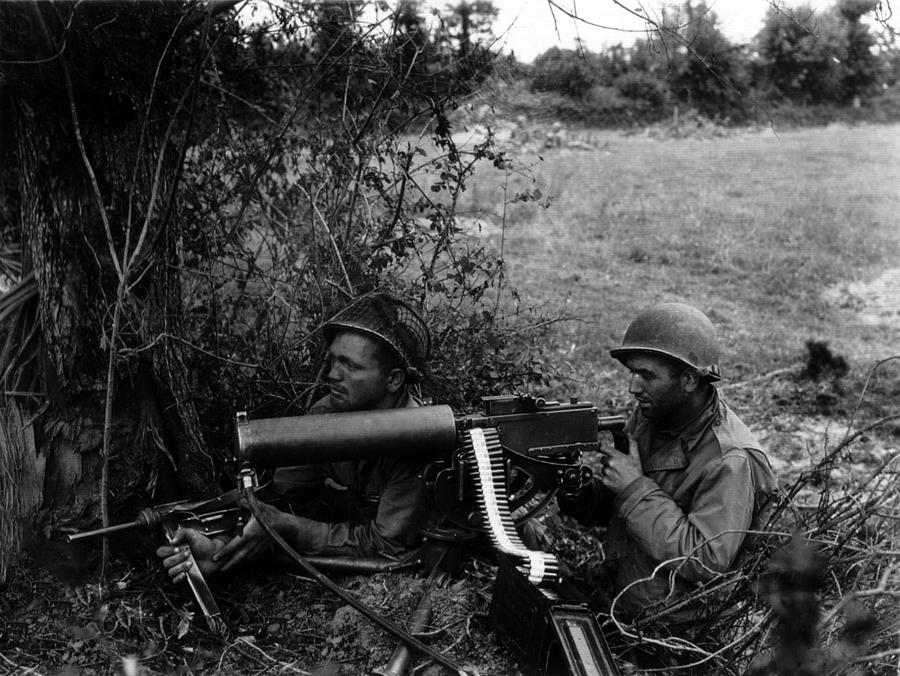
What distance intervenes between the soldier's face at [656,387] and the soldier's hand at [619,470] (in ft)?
0.91

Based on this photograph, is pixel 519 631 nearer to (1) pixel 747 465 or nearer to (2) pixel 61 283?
(1) pixel 747 465

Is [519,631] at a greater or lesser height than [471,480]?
lesser

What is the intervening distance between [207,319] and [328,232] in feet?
3.16

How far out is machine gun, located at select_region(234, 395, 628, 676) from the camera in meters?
4.05

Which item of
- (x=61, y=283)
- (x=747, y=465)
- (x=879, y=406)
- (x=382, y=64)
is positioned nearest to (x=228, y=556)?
(x=61, y=283)

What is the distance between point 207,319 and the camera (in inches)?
220

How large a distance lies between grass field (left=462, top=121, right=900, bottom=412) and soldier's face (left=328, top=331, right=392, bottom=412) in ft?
8.14

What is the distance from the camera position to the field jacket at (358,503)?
4.85m

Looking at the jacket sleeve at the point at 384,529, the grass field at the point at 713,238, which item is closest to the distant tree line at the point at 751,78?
the grass field at the point at 713,238

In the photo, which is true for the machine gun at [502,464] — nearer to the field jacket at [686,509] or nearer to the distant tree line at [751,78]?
the field jacket at [686,509]

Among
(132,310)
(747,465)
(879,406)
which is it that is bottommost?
(879,406)

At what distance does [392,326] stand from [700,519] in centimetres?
185

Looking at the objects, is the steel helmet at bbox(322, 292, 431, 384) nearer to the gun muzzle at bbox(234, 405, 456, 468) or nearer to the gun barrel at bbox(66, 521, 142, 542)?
the gun muzzle at bbox(234, 405, 456, 468)

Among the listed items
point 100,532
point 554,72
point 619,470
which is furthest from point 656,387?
point 554,72
